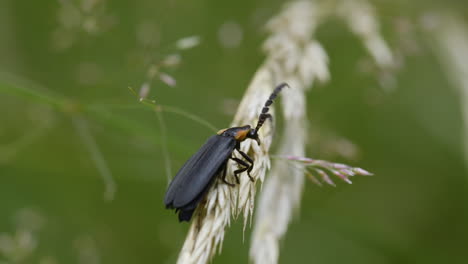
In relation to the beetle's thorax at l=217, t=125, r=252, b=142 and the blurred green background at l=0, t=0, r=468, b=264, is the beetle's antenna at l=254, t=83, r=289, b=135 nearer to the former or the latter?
the beetle's thorax at l=217, t=125, r=252, b=142

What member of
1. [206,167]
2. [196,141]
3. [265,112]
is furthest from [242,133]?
[196,141]

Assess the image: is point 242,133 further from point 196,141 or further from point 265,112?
point 196,141

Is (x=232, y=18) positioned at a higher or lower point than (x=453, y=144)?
higher

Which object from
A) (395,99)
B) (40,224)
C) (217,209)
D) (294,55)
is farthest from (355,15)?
(40,224)

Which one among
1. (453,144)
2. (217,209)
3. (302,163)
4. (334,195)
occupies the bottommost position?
(217,209)

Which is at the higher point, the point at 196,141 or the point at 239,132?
the point at 196,141

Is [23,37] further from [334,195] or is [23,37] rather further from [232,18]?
[334,195]

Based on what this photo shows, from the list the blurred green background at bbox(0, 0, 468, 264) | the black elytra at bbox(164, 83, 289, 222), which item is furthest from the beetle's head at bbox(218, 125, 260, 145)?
the blurred green background at bbox(0, 0, 468, 264)
